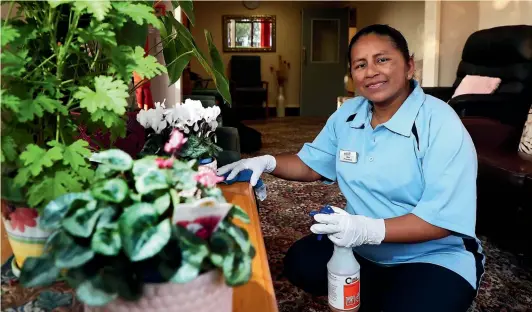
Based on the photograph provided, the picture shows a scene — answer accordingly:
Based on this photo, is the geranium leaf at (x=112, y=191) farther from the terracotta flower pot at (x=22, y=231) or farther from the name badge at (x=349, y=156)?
the name badge at (x=349, y=156)

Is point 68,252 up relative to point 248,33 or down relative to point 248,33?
down

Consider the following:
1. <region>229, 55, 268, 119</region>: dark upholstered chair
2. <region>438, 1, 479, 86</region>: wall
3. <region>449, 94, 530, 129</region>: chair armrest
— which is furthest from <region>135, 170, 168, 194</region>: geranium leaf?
<region>229, 55, 268, 119</region>: dark upholstered chair

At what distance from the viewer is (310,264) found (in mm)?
1435

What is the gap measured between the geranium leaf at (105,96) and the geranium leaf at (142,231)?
0.59ft

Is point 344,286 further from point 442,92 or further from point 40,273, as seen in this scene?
point 442,92

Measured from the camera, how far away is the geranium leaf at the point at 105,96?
0.62m

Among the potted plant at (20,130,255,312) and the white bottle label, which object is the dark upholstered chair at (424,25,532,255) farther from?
the potted plant at (20,130,255,312)

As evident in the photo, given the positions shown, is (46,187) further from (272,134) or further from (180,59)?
(272,134)

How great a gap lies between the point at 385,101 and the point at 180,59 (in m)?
0.59

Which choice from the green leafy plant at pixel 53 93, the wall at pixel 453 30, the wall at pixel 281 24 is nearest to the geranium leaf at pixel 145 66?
the green leafy plant at pixel 53 93

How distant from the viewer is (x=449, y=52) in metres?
4.92

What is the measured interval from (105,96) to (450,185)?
864 millimetres

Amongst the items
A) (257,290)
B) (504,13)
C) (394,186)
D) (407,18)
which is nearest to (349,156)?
(394,186)

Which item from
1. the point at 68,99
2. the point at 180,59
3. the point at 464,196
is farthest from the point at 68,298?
the point at 464,196
